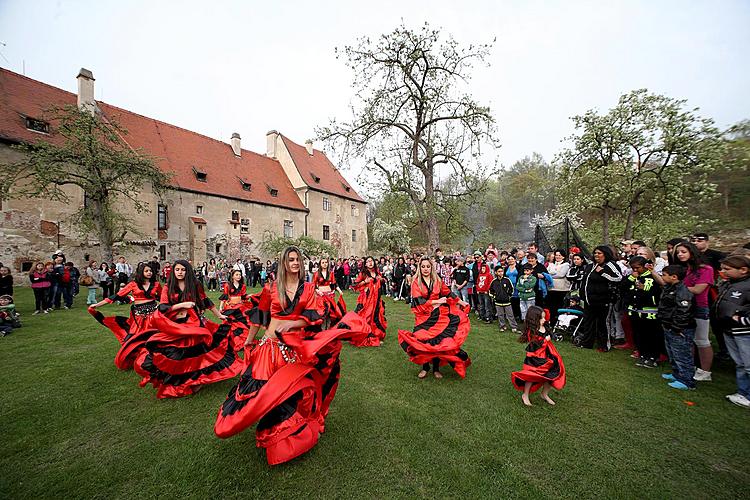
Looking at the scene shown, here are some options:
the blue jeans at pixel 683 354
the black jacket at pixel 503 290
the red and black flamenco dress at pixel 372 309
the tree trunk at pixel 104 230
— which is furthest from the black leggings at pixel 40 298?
the blue jeans at pixel 683 354

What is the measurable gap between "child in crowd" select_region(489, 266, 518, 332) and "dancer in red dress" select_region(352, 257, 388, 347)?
3038 millimetres

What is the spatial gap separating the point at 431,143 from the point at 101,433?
16.7m

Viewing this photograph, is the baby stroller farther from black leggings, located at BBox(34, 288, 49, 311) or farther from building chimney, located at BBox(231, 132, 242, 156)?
building chimney, located at BBox(231, 132, 242, 156)

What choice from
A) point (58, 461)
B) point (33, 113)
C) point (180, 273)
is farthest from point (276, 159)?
point (58, 461)

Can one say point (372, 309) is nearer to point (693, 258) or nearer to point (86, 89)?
point (693, 258)

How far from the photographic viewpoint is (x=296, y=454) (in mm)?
2938

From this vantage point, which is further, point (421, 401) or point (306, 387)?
point (421, 401)

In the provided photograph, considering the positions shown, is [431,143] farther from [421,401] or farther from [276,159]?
[276,159]

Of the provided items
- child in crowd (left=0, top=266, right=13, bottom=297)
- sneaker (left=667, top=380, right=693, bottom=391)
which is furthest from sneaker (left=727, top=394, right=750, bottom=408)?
child in crowd (left=0, top=266, right=13, bottom=297)

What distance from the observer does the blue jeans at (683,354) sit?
4578mm

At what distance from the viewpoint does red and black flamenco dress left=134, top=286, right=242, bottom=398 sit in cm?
444

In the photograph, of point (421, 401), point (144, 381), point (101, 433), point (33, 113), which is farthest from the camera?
point (33, 113)

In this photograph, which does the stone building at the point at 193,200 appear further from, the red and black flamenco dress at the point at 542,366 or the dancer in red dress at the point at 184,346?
the red and black flamenco dress at the point at 542,366

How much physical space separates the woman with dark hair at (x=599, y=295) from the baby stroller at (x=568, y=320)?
443 millimetres
